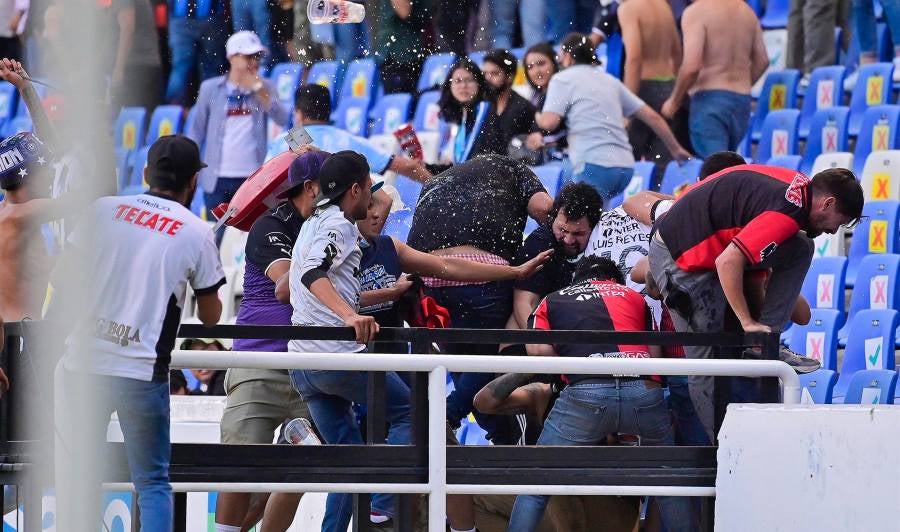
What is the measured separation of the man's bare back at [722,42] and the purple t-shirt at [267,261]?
5231mm

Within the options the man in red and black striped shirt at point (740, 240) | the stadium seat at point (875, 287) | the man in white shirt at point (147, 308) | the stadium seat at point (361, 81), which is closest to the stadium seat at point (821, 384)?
the stadium seat at point (875, 287)

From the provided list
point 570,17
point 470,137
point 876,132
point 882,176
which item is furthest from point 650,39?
point 470,137

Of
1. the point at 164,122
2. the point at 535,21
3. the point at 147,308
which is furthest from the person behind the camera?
the point at 164,122

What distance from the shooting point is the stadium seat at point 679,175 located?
1043cm

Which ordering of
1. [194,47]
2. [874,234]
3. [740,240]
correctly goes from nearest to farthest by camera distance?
1. [740,240]
2. [874,234]
3. [194,47]

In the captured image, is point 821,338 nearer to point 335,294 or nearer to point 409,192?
point 409,192

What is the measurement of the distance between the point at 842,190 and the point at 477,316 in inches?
75.3

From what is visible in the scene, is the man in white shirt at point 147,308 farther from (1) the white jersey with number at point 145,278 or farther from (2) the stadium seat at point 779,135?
(2) the stadium seat at point 779,135

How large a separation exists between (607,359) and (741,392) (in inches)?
28.7

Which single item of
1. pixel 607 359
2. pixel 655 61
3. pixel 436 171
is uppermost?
pixel 655 61

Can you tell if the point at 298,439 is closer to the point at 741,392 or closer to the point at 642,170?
the point at 741,392

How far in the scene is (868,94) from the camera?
38.0 ft

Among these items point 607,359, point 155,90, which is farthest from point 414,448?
point 155,90

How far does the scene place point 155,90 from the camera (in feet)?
47.4
